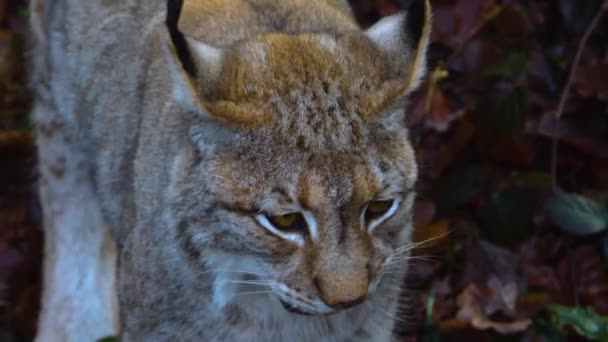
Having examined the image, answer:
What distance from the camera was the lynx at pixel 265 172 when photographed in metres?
2.72

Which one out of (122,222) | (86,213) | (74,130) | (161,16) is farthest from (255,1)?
(86,213)

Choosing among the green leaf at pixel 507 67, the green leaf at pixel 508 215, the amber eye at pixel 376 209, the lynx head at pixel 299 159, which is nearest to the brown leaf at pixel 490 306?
the green leaf at pixel 508 215

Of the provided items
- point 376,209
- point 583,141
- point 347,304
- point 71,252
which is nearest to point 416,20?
point 376,209

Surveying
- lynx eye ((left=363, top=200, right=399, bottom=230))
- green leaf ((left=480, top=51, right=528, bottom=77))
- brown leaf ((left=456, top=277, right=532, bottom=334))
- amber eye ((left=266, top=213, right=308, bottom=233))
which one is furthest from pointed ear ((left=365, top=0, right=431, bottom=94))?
green leaf ((left=480, top=51, right=528, bottom=77))

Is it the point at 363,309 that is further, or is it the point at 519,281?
the point at 519,281

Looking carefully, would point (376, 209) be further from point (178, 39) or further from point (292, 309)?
point (178, 39)

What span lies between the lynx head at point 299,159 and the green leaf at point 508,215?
4.56 feet

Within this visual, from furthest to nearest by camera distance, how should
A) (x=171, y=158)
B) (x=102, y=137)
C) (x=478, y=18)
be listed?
1. (x=478, y=18)
2. (x=102, y=137)
3. (x=171, y=158)

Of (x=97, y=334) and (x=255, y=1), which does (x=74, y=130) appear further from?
(x=255, y=1)

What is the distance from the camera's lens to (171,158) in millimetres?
3035

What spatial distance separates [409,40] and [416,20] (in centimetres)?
6

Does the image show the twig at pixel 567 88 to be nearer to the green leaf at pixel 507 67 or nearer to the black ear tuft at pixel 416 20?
the green leaf at pixel 507 67

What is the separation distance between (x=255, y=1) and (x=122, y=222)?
0.69 m

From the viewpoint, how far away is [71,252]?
4613 millimetres
